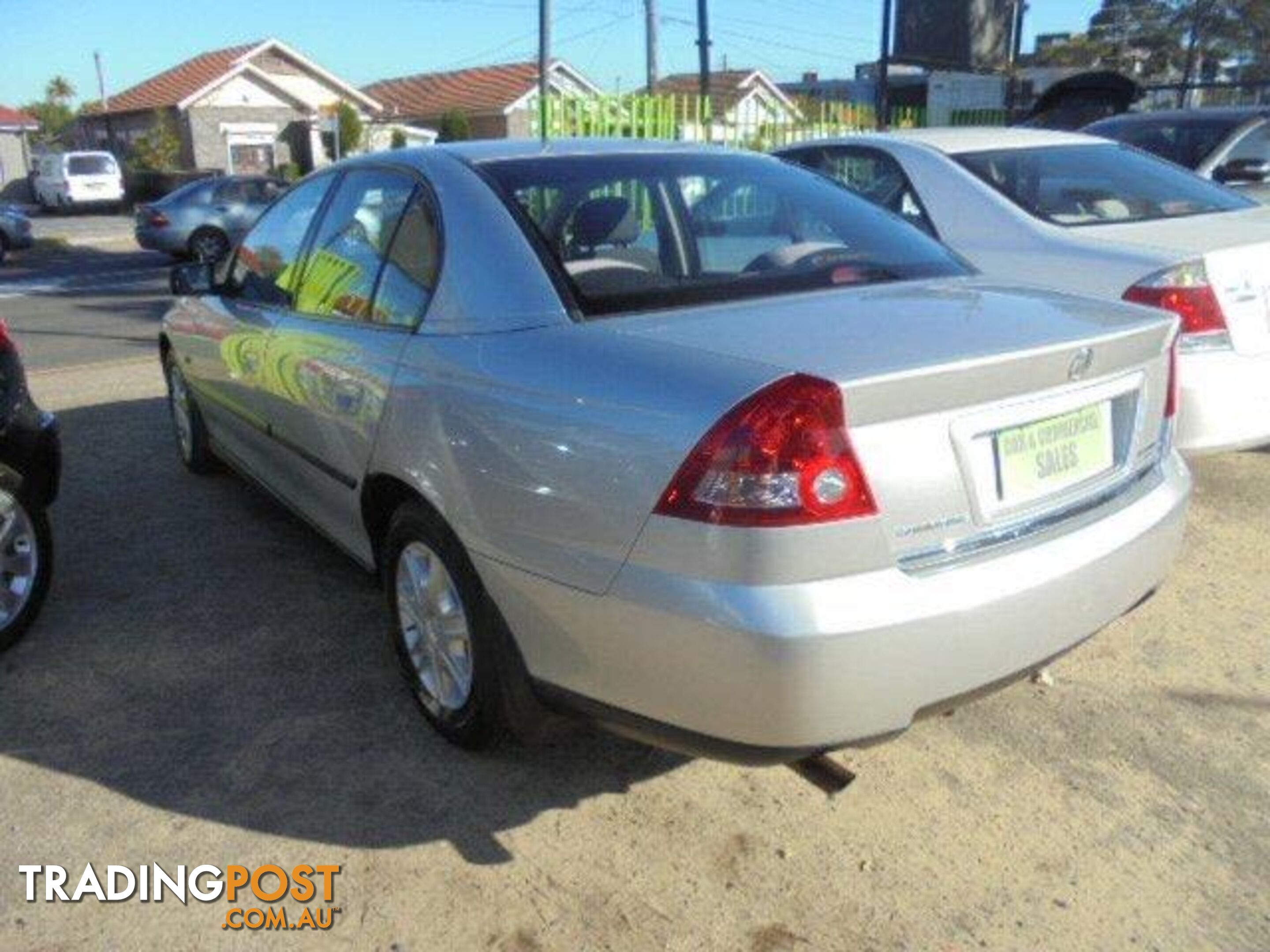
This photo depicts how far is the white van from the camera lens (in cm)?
3412

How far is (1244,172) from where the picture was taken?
22.3 feet

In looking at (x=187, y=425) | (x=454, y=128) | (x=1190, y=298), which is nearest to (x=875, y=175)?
(x=1190, y=298)

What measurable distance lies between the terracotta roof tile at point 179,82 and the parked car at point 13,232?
23.1m

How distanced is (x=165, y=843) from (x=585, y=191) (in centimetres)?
193

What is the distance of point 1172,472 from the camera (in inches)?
109

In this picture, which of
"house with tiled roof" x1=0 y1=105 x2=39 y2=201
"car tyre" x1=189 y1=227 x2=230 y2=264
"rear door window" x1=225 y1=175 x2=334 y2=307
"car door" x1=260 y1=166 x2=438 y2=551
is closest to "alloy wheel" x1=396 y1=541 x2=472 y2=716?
"car door" x1=260 y1=166 x2=438 y2=551

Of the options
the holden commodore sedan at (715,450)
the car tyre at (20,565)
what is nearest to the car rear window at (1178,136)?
the holden commodore sedan at (715,450)

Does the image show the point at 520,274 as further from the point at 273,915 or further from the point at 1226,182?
the point at 1226,182

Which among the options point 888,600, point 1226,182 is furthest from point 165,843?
point 1226,182

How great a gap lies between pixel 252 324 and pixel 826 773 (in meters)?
2.75

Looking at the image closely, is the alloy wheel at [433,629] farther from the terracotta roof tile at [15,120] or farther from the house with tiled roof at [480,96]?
the terracotta roof tile at [15,120]

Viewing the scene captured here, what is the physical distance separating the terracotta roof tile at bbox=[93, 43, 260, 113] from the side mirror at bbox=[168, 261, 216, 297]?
40.9 metres

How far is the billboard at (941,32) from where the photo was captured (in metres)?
20.9

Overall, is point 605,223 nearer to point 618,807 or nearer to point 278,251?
point 618,807
